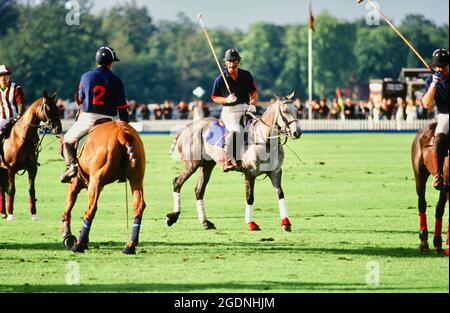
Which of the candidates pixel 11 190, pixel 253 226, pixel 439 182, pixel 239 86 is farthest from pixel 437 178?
pixel 11 190

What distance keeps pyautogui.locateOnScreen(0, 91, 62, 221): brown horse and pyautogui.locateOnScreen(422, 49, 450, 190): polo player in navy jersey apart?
7.07m

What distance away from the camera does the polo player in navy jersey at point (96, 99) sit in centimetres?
1517

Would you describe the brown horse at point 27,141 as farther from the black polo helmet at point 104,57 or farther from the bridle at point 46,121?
the black polo helmet at point 104,57

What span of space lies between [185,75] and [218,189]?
13530cm

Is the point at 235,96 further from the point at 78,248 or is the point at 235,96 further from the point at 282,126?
the point at 78,248

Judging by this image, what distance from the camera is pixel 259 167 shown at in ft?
57.7

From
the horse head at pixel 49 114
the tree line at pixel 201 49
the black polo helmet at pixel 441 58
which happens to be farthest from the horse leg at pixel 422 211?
the tree line at pixel 201 49

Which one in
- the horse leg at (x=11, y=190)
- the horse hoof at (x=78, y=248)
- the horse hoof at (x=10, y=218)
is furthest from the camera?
the horse leg at (x=11, y=190)

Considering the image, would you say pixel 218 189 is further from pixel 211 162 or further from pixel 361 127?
pixel 361 127

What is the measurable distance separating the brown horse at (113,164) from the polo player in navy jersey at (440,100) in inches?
144

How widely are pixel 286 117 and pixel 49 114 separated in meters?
4.09

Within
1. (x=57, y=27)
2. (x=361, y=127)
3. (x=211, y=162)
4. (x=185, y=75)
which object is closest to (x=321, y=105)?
(x=361, y=127)

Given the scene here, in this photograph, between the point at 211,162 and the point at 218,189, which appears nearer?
the point at 211,162

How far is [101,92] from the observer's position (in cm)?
1522
